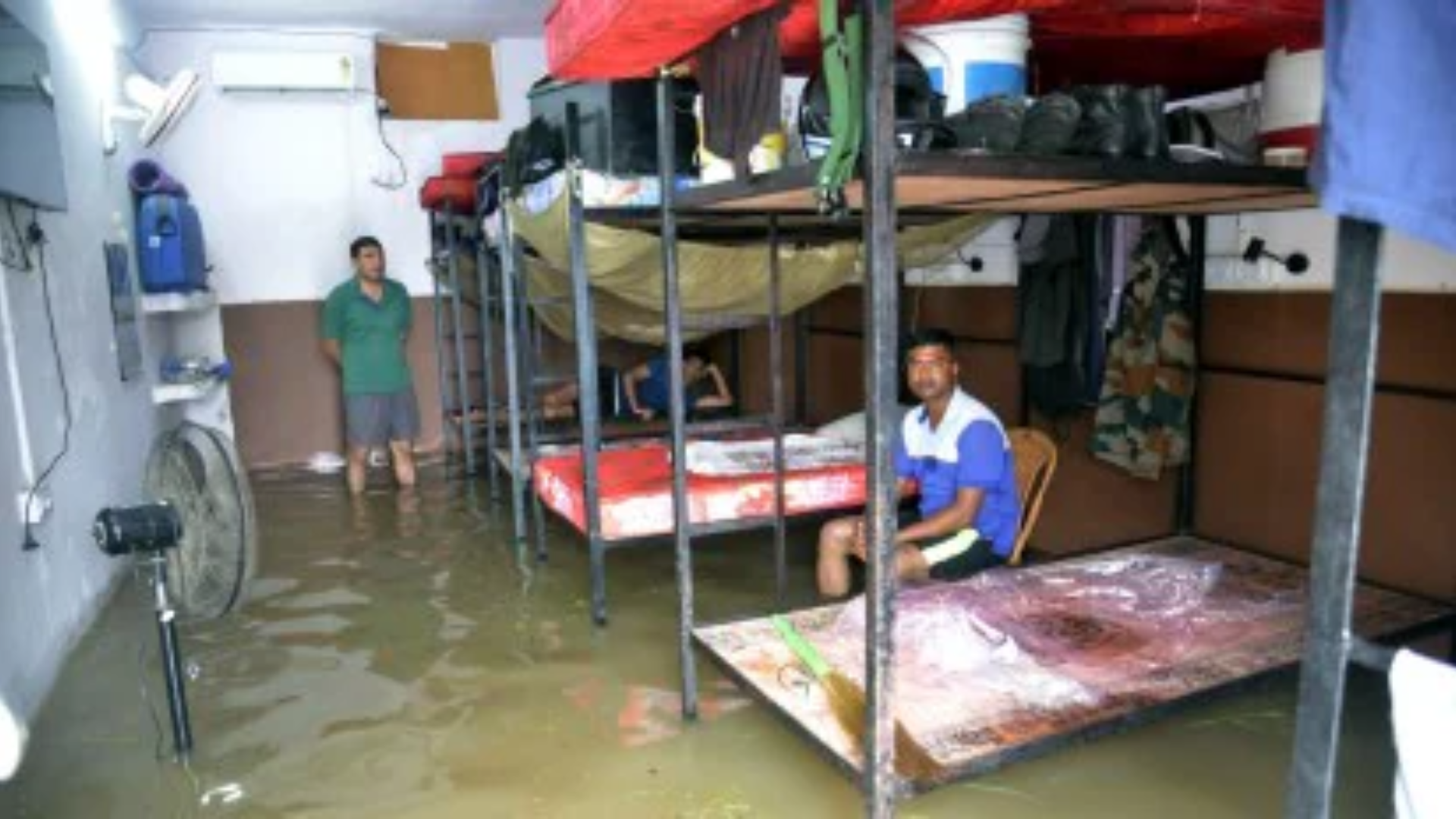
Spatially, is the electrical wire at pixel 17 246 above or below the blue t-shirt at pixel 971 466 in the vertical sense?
above

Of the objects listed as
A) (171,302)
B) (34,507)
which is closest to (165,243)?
(171,302)

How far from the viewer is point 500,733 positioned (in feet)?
8.43

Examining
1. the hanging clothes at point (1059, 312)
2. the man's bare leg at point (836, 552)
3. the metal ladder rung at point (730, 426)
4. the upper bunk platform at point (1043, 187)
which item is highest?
the upper bunk platform at point (1043, 187)

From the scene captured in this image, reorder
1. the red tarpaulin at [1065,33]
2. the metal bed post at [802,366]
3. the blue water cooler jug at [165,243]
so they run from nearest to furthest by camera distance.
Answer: the red tarpaulin at [1065,33], the blue water cooler jug at [165,243], the metal bed post at [802,366]

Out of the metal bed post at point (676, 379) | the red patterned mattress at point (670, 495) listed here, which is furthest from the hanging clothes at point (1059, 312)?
the metal bed post at point (676, 379)

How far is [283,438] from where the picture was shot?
6262mm

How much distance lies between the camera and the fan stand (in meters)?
2.36

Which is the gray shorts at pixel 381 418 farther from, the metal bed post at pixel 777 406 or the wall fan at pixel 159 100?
the metal bed post at pixel 777 406

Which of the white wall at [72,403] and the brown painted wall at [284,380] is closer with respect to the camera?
the white wall at [72,403]

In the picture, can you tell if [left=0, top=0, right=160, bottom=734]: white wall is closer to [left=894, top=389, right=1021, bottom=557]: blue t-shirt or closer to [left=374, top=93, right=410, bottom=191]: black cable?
[left=374, top=93, right=410, bottom=191]: black cable

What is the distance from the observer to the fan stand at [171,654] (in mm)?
2363

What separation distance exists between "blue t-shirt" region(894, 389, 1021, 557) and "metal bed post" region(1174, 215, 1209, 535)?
63 centimetres

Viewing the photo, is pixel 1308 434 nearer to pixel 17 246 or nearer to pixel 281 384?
pixel 17 246

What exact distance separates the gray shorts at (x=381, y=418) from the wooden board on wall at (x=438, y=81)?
78.3 inches
